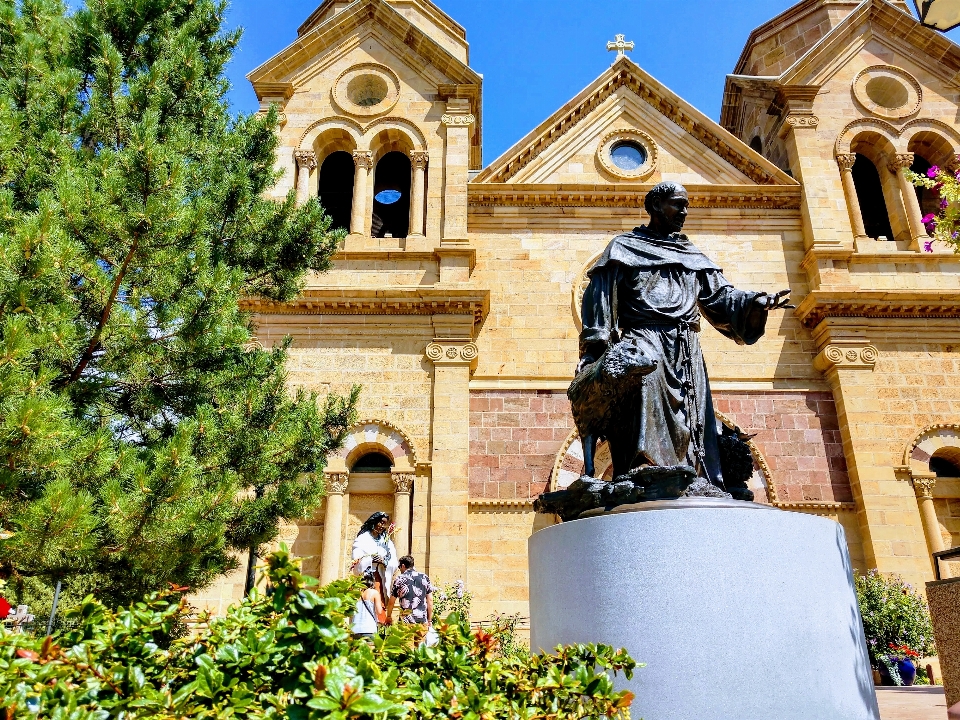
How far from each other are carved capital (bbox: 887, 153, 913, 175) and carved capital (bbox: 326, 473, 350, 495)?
15.1 meters

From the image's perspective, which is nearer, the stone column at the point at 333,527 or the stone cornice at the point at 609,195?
the stone column at the point at 333,527

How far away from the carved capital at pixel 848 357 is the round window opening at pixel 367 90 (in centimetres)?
1211

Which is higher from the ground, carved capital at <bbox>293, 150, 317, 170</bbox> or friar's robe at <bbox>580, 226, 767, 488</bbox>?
carved capital at <bbox>293, 150, 317, 170</bbox>

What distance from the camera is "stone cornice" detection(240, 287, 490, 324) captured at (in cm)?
1477

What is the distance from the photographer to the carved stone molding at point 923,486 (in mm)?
13992

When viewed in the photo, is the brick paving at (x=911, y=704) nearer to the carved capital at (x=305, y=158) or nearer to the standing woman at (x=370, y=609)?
the standing woman at (x=370, y=609)

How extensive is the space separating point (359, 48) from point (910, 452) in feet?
52.4

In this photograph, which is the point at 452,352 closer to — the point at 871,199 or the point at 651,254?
the point at 651,254

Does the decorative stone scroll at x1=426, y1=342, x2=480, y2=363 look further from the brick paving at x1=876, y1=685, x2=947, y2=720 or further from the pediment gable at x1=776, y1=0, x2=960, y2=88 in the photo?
the pediment gable at x1=776, y1=0, x2=960, y2=88

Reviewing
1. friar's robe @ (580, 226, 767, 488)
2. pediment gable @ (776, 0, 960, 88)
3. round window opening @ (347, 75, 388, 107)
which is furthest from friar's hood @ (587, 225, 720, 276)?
pediment gable @ (776, 0, 960, 88)

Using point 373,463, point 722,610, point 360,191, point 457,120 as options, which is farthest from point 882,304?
point 722,610

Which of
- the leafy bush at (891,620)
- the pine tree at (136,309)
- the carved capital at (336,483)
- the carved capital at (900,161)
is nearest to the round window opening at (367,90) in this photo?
the pine tree at (136,309)

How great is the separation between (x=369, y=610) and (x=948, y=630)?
5.27m

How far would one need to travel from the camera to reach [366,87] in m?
18.2
